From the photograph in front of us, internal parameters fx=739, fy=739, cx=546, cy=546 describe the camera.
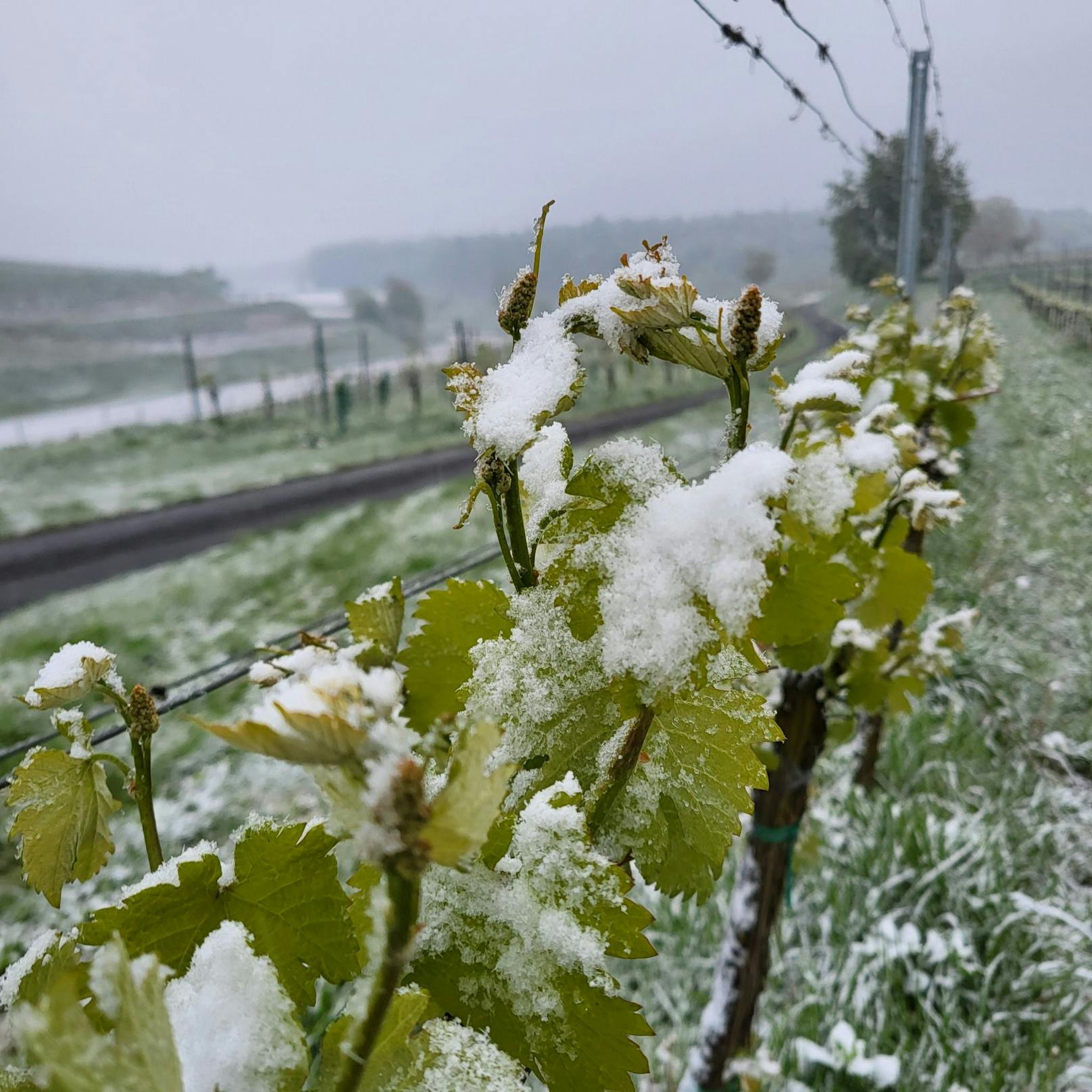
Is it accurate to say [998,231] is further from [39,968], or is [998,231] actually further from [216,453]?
[216,453]

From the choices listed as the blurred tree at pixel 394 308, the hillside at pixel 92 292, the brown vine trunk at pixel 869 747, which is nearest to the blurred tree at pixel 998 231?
the brown vine trunk at pixel 869 747

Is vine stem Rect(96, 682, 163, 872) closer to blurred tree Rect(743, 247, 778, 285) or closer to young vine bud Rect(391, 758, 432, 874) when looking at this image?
young vine bud Rect(391, 758, 432, 874)

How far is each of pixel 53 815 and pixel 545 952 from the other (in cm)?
33

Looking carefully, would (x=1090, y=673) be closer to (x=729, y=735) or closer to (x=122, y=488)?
(x=729, y=735)

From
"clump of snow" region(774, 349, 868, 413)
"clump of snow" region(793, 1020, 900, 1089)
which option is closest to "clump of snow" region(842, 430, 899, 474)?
"clump of snow" region(774, 349, 868, 413)

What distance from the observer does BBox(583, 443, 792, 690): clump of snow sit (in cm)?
35

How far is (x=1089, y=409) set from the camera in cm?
621

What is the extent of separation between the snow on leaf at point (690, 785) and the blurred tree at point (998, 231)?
26.3 ft

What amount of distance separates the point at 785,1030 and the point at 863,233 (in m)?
5.14

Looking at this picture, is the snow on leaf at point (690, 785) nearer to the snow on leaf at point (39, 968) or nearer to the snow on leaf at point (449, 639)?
the snow on leaf at point (449, 639)

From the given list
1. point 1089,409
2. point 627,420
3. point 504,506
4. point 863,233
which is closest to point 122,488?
point 627,420

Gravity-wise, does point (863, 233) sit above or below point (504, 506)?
above

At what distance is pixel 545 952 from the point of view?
377 mm

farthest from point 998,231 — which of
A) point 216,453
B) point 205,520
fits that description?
point 216,453
